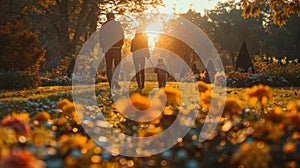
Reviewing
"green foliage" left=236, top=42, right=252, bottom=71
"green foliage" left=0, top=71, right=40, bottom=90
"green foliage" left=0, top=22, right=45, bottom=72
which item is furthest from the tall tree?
"green foliage" left=0, top=71, right=40, bottom=90

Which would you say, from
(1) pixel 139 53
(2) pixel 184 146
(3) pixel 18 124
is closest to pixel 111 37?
(1) pixel 139 53

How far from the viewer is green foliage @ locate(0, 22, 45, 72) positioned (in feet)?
61.7

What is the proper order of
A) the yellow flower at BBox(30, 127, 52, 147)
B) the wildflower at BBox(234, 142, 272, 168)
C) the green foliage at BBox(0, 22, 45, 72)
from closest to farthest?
the wildflower at BBox(234, 142, 272, 168)
the yellow flower at BBox(30, 127, 52, 147)
the green foliage at BBox(0, 22, 45, 72)

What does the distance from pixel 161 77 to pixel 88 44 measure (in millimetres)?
27111

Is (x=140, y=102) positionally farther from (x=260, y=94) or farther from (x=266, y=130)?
(x=266, y=130)

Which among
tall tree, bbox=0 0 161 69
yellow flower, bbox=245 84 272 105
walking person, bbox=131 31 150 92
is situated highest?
tall tree, bbox=0 0 161 69

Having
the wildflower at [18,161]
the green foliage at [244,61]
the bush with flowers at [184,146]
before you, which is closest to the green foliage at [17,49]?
the green foliage at [244,61]

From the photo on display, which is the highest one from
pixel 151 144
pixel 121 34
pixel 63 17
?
pixel 63 17

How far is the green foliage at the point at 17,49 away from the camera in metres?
18.8

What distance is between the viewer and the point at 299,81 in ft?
65.5

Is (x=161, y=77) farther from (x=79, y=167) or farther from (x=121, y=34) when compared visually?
(x=79, y=167)

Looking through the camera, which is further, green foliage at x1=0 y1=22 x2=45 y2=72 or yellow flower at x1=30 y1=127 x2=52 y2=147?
green foliage at x1=0 y1=22 x2=45 y2=72

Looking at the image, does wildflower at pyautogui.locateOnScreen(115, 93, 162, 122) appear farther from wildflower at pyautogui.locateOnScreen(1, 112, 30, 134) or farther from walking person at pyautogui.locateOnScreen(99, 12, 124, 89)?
walking person at pyautogui.locateOnScreen(99, 12, 124, 89)

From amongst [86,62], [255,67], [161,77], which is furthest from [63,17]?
[161,77]
